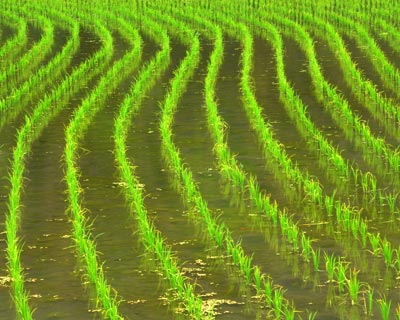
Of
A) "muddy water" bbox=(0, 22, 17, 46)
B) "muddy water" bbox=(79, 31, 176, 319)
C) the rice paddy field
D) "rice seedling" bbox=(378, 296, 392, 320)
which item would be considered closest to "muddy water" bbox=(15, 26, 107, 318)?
the rice paddy field

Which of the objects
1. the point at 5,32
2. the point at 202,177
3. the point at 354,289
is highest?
the point at 354,289

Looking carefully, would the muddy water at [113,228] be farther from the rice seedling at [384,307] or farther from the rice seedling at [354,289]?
the rice seedling at [384,307]

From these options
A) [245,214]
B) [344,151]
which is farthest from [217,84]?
[245,214]

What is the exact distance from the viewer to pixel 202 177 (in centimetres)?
786

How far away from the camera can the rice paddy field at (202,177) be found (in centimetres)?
555

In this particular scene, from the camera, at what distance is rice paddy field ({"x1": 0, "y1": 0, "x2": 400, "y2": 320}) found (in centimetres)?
555

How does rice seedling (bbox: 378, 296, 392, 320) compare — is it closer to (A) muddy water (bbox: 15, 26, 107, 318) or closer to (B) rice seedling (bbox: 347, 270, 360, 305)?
(B) rice seedling (bbox: 347, 270, 360, 305)

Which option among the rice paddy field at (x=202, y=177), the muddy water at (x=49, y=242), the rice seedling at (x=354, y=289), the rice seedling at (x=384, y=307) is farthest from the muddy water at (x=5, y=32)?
the rice seedling at (x=384, y=307)

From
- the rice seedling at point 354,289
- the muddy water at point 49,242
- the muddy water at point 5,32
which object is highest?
the rice seedling at point 354,289

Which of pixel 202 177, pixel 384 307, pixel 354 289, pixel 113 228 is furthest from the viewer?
pixel 202 177

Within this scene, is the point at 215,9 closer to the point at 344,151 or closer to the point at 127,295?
the point at 344,151

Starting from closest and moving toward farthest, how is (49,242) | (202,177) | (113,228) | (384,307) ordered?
(384,307), (49,242), (113,228), (202,177)

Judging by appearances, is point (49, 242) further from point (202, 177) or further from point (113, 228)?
point (202, 177)

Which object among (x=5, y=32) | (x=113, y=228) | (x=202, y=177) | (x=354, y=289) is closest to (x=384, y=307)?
(x=354, y=289)
